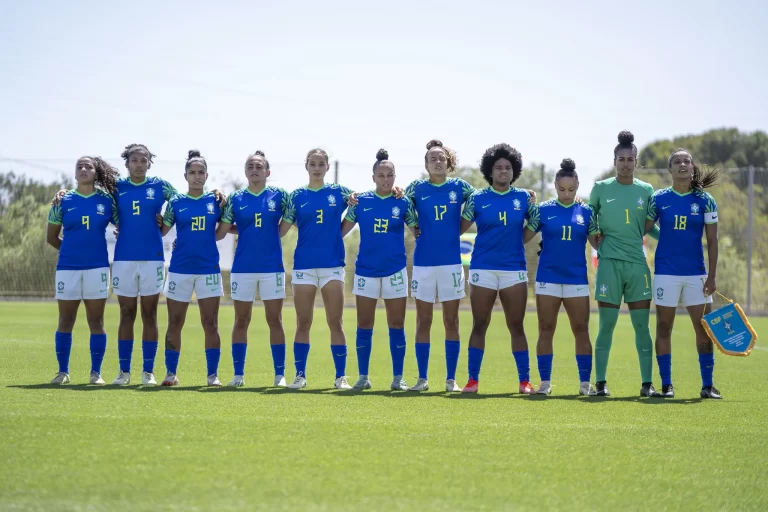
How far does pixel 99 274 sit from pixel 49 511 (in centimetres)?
499

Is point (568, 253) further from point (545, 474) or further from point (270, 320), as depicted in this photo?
point (545, 474)

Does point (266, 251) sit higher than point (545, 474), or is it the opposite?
point (266, 251)

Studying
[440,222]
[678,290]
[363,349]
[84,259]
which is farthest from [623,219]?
[84,259]

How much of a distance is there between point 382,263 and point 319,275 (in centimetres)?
60

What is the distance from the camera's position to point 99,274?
8.91 meters

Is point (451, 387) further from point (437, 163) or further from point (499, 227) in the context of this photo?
point (437, 163)

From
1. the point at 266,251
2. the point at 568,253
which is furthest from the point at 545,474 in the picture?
the point at 266,251

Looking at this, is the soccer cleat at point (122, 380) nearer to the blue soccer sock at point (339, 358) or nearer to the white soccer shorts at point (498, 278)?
the blue soccer sock at point (339, 358)

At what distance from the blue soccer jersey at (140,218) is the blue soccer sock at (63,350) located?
0.88 m

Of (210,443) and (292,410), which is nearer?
(210,443)

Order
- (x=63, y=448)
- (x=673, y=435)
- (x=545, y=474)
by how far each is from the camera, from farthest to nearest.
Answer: (x=673, y=435) < (x=63, y=448) < (x=545, y=474)

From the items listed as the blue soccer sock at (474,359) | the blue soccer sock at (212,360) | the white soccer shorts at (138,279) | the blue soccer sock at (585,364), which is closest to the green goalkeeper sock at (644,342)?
the blue soccer sock at (585,364)

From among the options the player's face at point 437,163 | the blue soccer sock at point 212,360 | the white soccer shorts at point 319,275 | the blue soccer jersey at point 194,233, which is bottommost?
the blue soccer sock at point 212,360

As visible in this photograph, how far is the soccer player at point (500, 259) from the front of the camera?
28.4 ft
